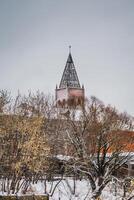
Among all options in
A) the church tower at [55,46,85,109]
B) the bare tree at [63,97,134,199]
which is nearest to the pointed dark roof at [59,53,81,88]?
the church tower at [55,46,85,109]

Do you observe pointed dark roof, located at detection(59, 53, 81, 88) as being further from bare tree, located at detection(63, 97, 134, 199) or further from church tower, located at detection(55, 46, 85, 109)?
bare tree, located at detection(63, 97, 134, 199)

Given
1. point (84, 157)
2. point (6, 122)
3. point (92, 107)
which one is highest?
point (92, 107)

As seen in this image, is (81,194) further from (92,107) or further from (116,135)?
(92,107)

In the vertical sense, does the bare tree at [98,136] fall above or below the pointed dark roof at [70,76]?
below

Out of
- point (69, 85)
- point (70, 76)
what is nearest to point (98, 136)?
point (69, 85)

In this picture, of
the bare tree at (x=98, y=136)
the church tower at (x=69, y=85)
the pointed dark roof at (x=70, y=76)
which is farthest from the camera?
the pointed dark roof at (x=70, y=76)

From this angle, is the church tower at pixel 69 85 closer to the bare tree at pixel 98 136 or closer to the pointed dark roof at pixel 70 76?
the pointed dark roof at pixel 70 76

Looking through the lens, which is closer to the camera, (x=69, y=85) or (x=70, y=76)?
(x=69, y=85)

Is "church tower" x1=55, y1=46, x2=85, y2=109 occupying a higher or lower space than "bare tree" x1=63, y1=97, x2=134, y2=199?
higher

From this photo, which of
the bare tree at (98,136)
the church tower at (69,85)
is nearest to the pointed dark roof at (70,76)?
the church tower at (69,85)

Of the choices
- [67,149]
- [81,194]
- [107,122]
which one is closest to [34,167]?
[81,194]

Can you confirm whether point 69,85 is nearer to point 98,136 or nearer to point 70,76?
point 70,76

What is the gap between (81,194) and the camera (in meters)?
29.1

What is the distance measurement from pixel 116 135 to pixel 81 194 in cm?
673
